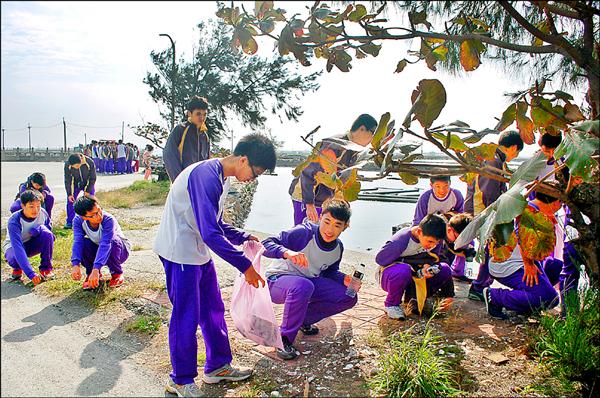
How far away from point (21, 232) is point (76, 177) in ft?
10.2

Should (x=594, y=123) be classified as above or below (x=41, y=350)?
above

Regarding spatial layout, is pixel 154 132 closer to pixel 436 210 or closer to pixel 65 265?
pixel 65 265

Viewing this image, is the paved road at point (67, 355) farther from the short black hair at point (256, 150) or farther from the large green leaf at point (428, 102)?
the large green leaf at point (428, 102)

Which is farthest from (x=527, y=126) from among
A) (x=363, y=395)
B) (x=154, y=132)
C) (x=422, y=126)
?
(x=154, y=132)

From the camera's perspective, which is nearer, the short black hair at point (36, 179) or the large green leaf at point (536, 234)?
the large green leaf at point (536, 234)

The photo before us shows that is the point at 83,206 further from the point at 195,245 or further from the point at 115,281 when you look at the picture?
the point at 195,245

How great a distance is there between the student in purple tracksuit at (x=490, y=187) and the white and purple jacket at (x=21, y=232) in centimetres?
388

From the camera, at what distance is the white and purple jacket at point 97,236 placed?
4102 millimetres

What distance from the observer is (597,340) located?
2594mm

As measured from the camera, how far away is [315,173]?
3885mm

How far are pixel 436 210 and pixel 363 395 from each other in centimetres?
241

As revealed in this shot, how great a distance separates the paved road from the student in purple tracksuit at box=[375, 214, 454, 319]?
1765mm

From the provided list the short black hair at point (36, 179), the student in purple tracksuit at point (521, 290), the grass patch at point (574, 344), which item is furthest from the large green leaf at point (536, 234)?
the short black hair at point (36, 179)

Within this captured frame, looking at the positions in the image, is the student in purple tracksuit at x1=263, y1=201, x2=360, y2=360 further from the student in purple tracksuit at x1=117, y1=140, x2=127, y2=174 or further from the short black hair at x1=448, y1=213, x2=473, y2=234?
the student in purple tracksuit at x1=117, y1=140, x2=127, y2=174
